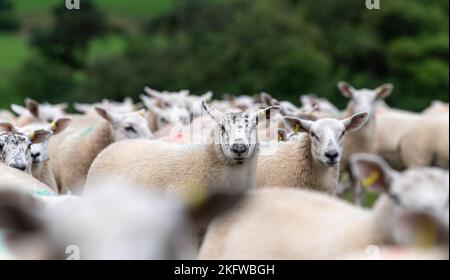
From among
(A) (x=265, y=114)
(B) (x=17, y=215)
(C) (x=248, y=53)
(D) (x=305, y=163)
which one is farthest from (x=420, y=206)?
(C) (x=248, y=53)

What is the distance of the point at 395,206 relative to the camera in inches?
164

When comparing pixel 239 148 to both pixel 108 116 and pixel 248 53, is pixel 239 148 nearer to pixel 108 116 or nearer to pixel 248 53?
pixel 108 116

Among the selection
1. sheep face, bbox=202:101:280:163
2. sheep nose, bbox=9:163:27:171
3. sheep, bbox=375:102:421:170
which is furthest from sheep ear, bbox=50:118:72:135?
sheep, bbox=375:102:421:170

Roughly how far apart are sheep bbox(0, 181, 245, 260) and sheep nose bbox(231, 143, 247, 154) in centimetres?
258

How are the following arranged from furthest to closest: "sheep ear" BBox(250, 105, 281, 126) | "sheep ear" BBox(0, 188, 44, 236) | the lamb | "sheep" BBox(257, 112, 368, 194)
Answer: the lamb, "sheep" BBox(257, 112, 368, 194), "sheep ear" BBox(250, 105, 281, 126), "sheep ear" BBox(0, 188, 44, 236)

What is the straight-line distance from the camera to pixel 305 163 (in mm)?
7895

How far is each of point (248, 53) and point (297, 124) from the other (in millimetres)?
31527

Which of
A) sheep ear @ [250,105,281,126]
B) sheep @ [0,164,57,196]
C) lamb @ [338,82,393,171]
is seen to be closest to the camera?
sheep @ [0,164,57,196]

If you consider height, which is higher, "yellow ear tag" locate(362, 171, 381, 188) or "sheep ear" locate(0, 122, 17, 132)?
"sheep ear" locate(0, 122, 17, 132)

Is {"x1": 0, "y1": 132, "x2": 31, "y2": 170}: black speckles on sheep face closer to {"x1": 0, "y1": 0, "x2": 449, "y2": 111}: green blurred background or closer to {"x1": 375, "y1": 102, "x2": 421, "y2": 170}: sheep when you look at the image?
{"x1": 375, "y1": 102, "x2": 421, "y2": 170}: sheep

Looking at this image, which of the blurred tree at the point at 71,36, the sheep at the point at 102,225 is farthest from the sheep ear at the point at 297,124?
the blurred tree at the point at 71,36

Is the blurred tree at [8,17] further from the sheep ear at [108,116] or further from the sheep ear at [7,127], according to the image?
the sheep ear at [7,127]

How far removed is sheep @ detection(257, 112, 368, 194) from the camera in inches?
303
